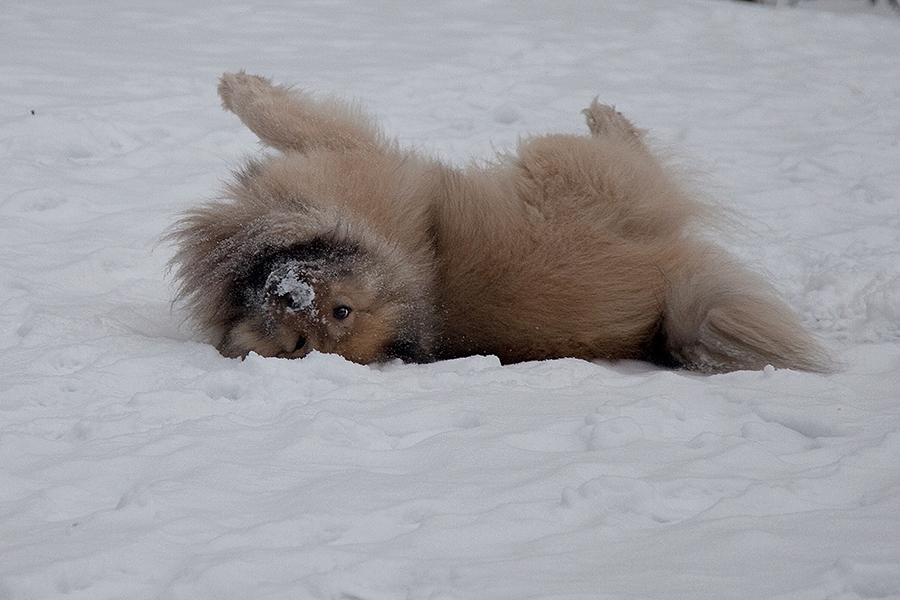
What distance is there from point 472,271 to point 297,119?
3.41ft

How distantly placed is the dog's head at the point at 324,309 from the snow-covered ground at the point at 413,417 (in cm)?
20

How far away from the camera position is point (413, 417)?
2.46 metres

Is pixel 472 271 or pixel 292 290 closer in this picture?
pixel 292 290

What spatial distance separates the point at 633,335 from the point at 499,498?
1.36 m

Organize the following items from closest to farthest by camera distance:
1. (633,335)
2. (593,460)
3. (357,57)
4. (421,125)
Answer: (593,460) → (633,335) → (421,125) → (357,57)

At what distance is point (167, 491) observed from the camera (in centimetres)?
Result: 200

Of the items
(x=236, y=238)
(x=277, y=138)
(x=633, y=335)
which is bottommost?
(x=633, y=335)

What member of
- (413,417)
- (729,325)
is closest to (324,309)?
(413,417)

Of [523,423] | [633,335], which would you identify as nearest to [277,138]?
[633,335]

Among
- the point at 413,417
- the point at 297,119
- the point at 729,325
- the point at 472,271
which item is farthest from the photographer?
the point at 297,119

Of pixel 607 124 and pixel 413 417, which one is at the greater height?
pixel 607 124

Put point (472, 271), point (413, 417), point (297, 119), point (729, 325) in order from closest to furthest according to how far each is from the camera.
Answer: point (413, 417) → point (729, 325) → point (472, 271) → point (297, 119)

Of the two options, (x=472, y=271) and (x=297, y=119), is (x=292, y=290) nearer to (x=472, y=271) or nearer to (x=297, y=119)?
(x=472, y=271)

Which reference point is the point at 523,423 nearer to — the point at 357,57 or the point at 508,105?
the point at 508,105
